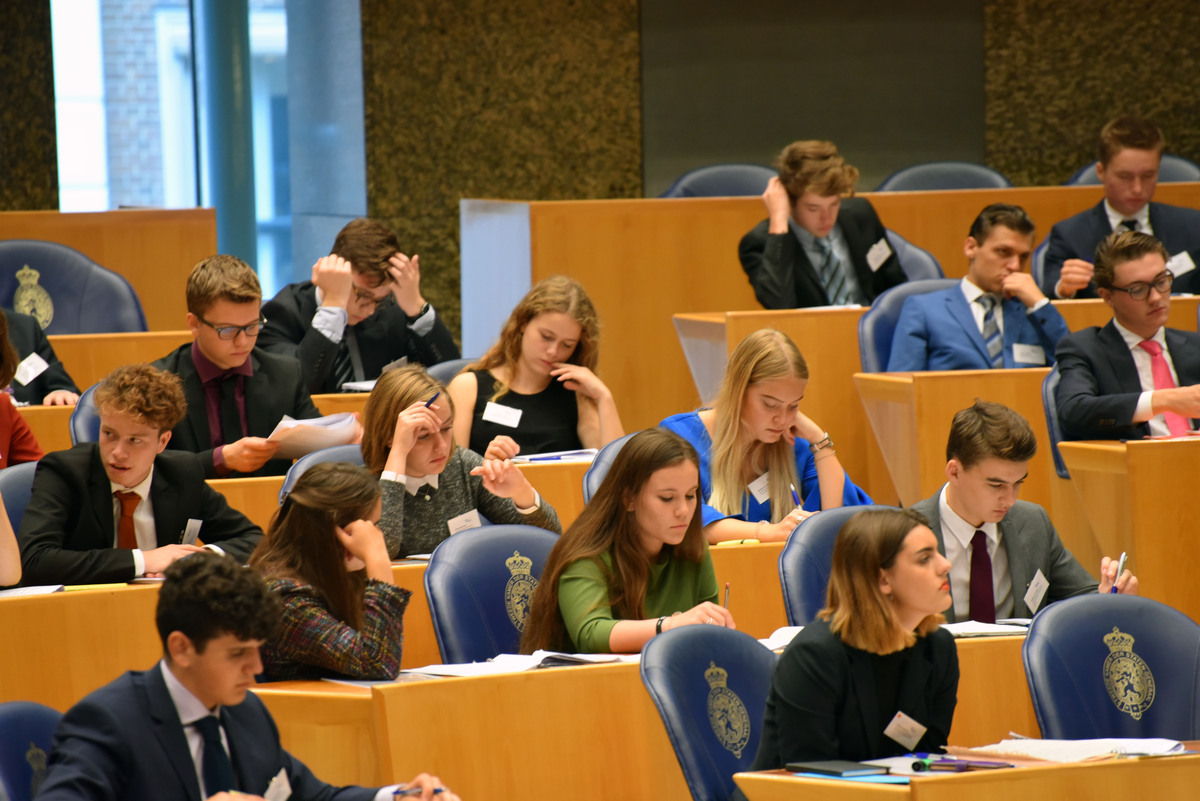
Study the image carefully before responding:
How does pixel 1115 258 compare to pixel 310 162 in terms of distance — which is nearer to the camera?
pixel 1115 258

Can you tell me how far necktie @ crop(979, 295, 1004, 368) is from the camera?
4.76 meters

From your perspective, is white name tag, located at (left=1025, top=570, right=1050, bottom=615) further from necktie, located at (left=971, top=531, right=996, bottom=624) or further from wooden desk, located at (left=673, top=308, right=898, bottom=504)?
wooden desk, located at (left=673, top=308, right=898, bottom=504)

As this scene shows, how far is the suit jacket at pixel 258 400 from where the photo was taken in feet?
12.7

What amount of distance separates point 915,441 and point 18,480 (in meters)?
2.50

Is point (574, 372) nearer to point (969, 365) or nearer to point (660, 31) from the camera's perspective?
point (969, 365)

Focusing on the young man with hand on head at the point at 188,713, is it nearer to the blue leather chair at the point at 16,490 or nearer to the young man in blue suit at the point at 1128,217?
the blue leather chair at the point at 16,490

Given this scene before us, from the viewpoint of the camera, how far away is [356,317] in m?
4.69

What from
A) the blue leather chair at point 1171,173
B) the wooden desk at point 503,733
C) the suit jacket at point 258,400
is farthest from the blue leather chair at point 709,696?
the blue leather chair at point 1171,173

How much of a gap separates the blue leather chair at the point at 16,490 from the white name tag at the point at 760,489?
1.71 metres

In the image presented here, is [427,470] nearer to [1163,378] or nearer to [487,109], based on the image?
[1163,378]

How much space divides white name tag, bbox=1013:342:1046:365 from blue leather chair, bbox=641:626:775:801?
2.46 m

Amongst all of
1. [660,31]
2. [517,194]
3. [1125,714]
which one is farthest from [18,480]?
[660,31]

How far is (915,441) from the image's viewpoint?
14.2 ft

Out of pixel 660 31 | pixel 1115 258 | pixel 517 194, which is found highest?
pixel 660 31
